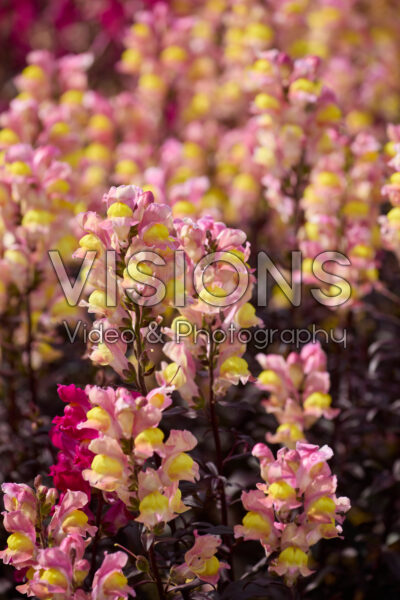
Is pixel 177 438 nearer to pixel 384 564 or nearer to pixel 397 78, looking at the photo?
pixel 384 564

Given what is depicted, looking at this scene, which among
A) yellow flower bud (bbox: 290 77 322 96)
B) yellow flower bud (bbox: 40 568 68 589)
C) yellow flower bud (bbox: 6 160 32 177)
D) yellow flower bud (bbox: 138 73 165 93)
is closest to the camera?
yellow flower bud (bbox: 40 568 68 589)

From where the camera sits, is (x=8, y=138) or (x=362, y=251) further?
(x=8, y=138)

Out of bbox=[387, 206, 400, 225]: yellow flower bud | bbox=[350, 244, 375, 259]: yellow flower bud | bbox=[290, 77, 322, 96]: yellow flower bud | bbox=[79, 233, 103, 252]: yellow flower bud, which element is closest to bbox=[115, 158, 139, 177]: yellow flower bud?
bbox=[290, 77, 322, 96]: yellow flower bud

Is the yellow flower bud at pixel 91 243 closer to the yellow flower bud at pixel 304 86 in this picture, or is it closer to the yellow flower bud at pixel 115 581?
the yellow flower bud at pixel 115 581

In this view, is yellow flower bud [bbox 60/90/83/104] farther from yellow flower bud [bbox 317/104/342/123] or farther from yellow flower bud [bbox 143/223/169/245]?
yellow flower bud [bbox 143/223/169/245]

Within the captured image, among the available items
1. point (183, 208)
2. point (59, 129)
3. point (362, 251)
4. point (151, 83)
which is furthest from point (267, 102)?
point (151, 83)

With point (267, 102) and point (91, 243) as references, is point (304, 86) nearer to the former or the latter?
point (267, 102)

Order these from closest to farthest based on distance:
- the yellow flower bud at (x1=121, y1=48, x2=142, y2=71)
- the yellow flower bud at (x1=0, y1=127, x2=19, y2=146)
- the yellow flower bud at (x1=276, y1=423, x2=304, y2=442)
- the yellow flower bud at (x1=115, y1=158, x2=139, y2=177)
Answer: the yellow flower bud at (x1=276, y1=423, x2=304, y2=442) < the yellow flower bud at (x1=0, y1=127, x2=19, y2=146) < the yellow flower bud at (x1=115, y1=158, x2=139, y2=177) < the yellow flower bud at (x1=121, y1=48, x2=142, y2=71)

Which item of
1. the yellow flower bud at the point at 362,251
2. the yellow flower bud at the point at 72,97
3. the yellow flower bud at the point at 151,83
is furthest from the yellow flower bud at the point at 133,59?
the yellow flower bud at the point at 362,251

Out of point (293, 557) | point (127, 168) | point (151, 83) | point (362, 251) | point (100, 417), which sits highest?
point (151, 83)

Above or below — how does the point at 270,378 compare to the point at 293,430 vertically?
above

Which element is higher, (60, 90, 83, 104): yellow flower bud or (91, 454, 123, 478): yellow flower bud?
(60, 90, 83, 104): yellow flower bud

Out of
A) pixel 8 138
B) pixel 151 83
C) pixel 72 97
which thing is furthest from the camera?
pixel 151 83

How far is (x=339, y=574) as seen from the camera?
2396 mm
